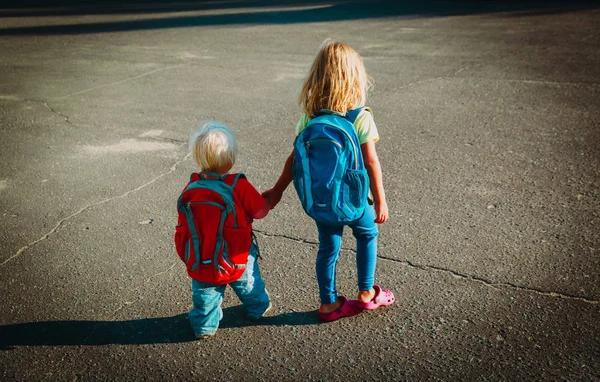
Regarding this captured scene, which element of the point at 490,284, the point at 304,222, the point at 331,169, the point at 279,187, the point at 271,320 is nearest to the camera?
the point at 331,169

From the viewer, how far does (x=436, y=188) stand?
187 inches

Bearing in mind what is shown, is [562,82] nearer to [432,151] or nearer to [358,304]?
[432,151]

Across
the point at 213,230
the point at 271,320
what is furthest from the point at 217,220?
the point at 271,320

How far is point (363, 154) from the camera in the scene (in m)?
2.85

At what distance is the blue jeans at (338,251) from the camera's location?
→ 3010mm

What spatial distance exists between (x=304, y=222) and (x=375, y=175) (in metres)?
1.51

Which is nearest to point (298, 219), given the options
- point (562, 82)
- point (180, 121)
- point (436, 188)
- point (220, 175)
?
point (436, 188)

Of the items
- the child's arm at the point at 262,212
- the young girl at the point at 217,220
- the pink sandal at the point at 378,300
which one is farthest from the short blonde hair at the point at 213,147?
the pink sandal at the point at 378,300

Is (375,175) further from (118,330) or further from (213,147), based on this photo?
(118,330)

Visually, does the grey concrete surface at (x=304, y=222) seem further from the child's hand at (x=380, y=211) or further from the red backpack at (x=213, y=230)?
the child's hand at (x=380, y=211)

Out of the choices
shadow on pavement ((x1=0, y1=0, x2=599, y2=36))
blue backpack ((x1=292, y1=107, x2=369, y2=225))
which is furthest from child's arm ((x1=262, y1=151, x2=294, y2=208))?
shadow on pavement ((x1=0, y1=0, x2=599, y2=36))

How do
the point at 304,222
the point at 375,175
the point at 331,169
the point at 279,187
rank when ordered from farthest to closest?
the point at 304,222, the point at 279,187, the point at 375,175, the point at 331,169

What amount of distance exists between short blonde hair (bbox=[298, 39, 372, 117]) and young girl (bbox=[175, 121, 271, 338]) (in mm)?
469

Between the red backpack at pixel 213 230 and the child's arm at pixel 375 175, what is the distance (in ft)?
2.01
